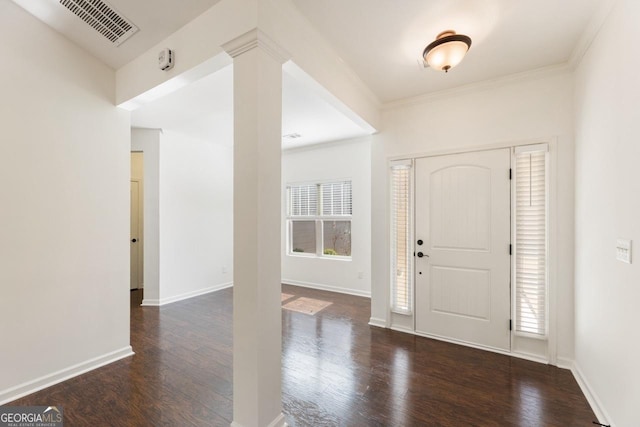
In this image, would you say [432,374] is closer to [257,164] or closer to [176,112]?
[257,164]

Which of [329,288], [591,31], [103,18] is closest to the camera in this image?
[591,31]

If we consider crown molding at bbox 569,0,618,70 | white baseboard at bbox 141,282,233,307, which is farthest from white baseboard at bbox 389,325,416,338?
white baseboard at bbox 141,282,233,307

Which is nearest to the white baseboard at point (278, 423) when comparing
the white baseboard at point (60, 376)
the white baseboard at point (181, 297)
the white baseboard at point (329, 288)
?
the white baseboard at point (60, 376)

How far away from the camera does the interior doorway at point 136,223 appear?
208 inches

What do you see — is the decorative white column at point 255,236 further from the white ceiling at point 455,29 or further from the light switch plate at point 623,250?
the light switch plate at point 623,250

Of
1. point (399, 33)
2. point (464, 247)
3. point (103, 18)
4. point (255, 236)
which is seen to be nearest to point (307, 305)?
point (464, 247)

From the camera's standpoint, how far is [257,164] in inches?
62.3

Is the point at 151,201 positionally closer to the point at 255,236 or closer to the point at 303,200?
the point at 303,200

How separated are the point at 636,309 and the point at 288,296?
411 centimetres

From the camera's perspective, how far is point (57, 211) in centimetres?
227

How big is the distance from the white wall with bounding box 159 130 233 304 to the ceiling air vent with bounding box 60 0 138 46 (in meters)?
2.31

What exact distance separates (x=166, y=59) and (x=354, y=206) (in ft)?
11.5

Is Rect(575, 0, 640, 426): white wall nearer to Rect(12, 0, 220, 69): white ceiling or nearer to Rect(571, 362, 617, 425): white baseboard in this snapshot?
Rect(571, 362, 617, 425): white baseboard

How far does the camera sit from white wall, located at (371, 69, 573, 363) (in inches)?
96.1
